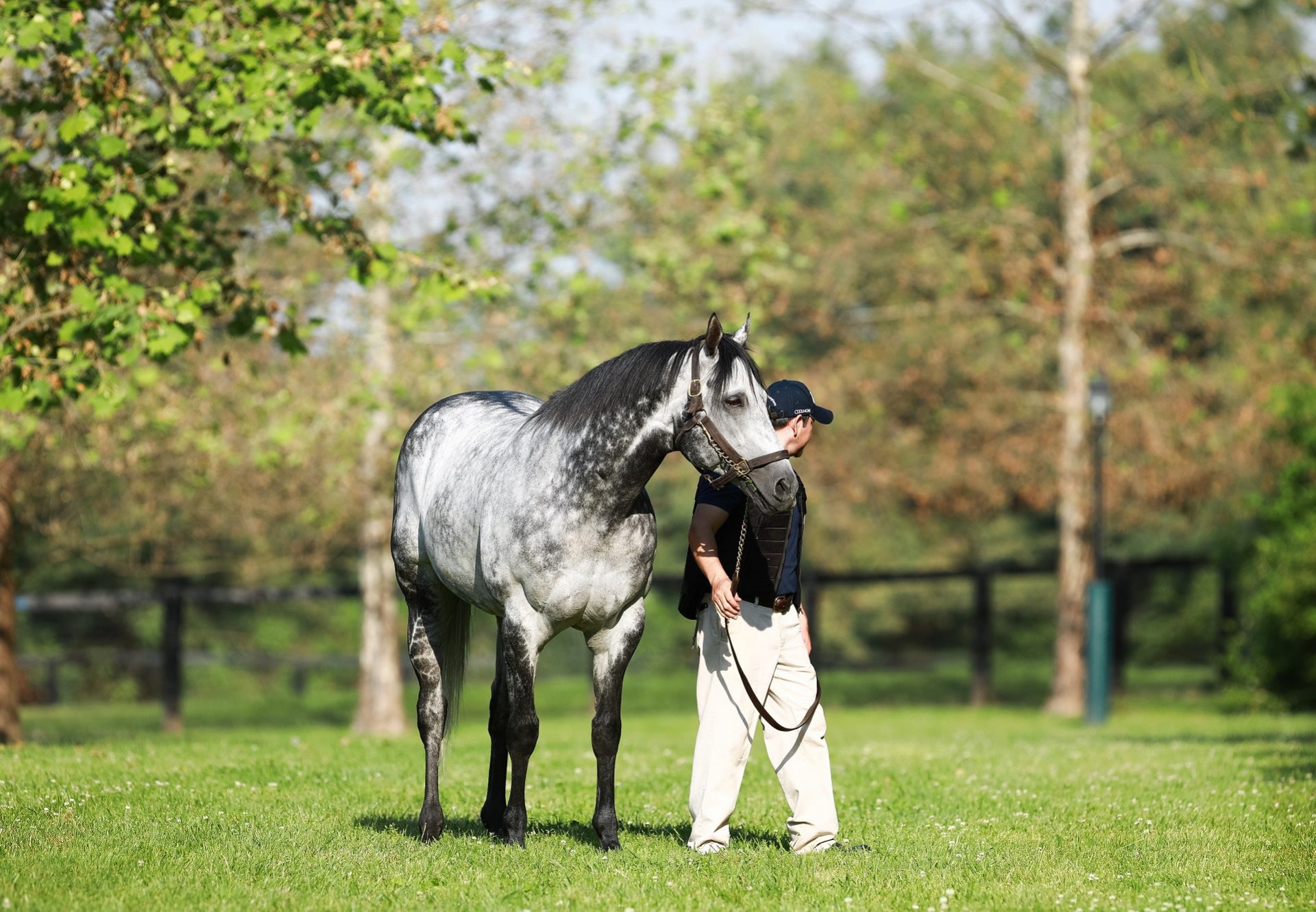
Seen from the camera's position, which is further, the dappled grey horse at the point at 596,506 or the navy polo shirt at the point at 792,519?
the navy polo shirt at the point at 792,519

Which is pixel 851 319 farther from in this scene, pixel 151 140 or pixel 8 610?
pixel 151 140

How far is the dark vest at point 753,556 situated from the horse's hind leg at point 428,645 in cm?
136

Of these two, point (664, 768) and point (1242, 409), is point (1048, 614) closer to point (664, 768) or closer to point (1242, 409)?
point (1242, 409)

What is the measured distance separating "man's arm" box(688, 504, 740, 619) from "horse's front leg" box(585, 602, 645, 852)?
0.37 meters

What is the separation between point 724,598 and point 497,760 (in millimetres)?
1598

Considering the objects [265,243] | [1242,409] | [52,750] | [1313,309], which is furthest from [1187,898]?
[1313,309]

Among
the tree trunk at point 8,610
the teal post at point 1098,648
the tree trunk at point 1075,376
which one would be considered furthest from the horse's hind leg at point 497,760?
the tree trunk at point 1075,376

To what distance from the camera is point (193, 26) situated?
385 inches

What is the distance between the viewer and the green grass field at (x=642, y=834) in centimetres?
568

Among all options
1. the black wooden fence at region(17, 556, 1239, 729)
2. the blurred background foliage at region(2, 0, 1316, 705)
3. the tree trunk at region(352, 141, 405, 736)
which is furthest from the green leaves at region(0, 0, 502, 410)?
the black wooden fence at region(17, 556, 1239, 729)

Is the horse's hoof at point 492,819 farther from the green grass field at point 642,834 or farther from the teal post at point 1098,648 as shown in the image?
the teal post at point 1098,648

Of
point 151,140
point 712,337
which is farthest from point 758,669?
point 151,140

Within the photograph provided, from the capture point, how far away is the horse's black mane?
6.23m

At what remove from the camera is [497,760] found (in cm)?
718
